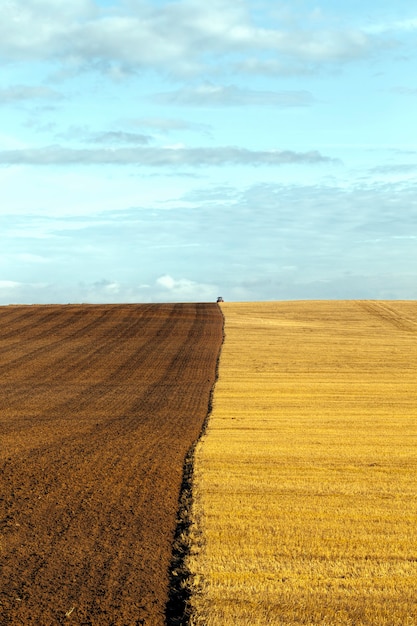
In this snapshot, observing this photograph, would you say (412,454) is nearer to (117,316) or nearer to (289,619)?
(289,619)

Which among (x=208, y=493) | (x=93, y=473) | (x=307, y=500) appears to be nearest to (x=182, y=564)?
(x=208, y=493)

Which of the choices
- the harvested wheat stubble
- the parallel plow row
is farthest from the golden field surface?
the harvested wheat stubble

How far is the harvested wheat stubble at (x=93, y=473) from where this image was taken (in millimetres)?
10000

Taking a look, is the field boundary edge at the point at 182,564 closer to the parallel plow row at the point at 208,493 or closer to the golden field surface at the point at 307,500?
the parallel plow row at the point at 208,493

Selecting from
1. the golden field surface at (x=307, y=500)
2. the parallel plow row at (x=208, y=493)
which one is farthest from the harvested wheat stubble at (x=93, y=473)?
the golden field surface at (x=307, y=500)

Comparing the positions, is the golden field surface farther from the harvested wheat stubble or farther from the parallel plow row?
the harvested wheat stubble

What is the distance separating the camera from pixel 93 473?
16.5m

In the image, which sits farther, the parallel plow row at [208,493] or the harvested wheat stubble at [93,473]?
the harvested wheat stubble at [93,473]

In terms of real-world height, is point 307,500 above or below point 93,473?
above

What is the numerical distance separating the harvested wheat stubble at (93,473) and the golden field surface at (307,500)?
80 centimetres

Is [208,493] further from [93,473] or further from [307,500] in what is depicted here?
[93,473]

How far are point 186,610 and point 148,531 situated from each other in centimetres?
324

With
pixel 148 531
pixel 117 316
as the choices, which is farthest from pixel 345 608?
pixel 117 316

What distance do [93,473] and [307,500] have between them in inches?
194
